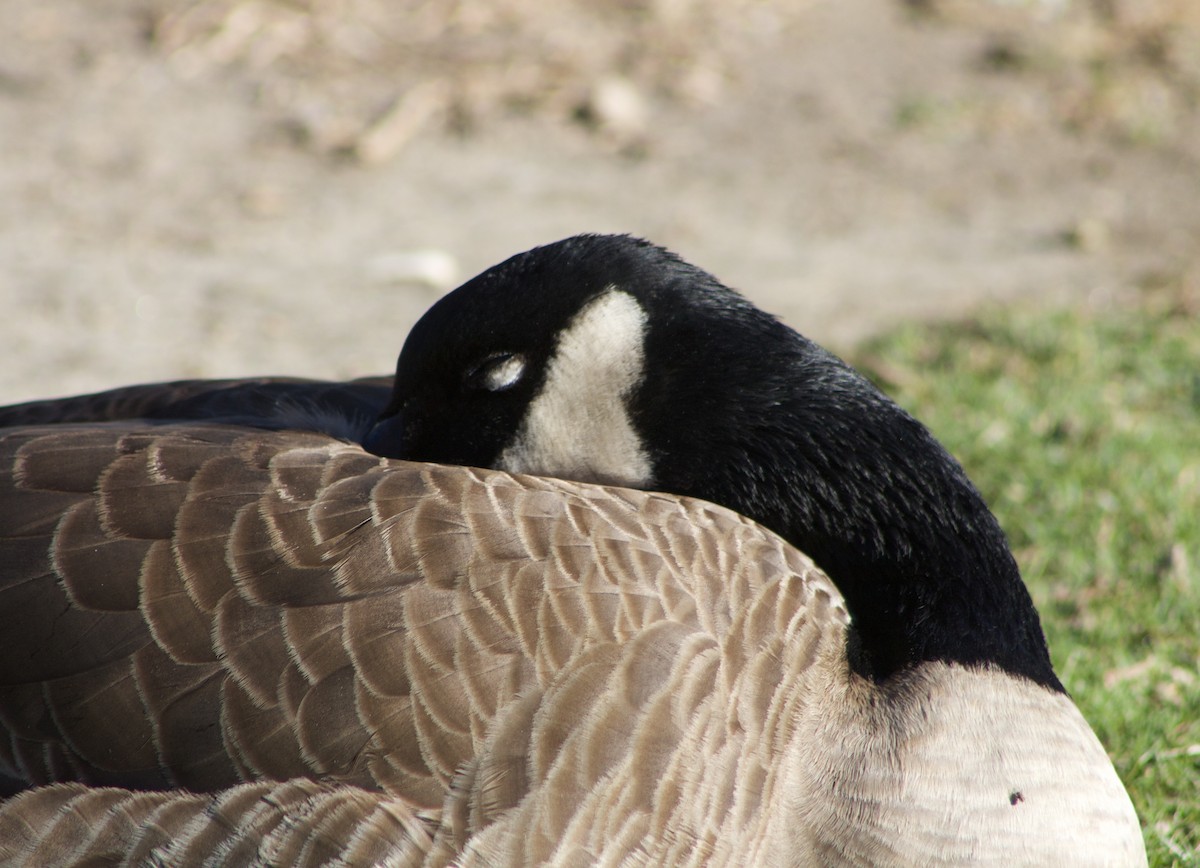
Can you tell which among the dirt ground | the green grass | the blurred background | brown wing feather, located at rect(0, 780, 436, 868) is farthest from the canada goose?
the dirt ground

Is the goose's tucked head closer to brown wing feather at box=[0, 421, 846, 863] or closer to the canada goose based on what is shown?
the canada goose

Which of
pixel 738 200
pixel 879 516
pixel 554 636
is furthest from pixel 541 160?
pixel 554 636

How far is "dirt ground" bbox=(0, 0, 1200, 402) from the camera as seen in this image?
653 centimetres

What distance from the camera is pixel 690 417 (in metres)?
3.04

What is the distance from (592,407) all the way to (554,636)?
741 mm

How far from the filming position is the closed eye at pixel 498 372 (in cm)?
303

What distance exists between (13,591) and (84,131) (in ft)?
20.3

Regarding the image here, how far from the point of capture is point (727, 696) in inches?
99.7

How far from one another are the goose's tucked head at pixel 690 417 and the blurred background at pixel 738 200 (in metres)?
1.04

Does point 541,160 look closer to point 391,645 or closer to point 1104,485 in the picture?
point 1104,485

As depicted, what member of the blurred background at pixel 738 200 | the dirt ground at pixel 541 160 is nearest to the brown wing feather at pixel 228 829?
the blurred background at pixel 738 200

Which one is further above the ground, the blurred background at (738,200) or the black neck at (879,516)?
the blurred background at (738,200)

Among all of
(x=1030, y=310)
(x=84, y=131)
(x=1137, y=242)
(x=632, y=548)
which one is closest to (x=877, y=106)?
(x=1137, y=242)

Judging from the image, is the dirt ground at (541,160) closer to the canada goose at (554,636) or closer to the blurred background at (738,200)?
the blurred background at (738,200)
